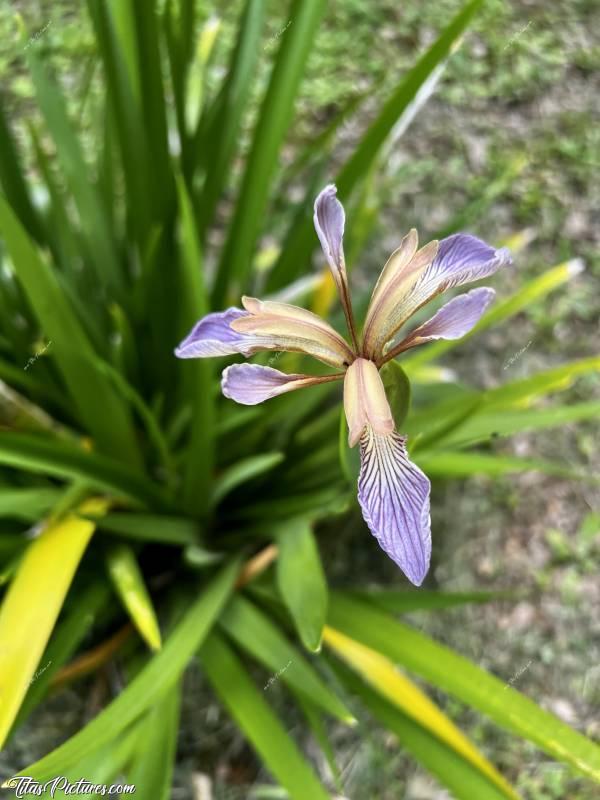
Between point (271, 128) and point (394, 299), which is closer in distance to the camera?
point (394, 299)

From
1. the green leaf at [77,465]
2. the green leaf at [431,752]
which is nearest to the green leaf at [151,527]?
the green leaf at [77,465]

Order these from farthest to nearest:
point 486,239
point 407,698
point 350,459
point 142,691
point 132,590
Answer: point 486,239
point 407,698
point 132,590
point 142,691
point 350,459

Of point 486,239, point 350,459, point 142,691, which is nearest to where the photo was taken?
point 350,459

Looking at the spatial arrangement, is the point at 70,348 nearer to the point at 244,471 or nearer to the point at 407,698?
the point at 244,471

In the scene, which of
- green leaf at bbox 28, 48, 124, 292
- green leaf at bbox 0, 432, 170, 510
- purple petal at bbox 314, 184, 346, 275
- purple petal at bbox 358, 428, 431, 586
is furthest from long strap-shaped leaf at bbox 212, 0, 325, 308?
purple petal at bbox 358, 428, 431, 586

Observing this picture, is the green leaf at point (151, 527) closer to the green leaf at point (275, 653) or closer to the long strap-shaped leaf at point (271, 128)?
the green leaf at point (275, 653)

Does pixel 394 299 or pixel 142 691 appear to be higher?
pixel 394 299

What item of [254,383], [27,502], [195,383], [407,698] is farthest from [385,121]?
[407,698]
